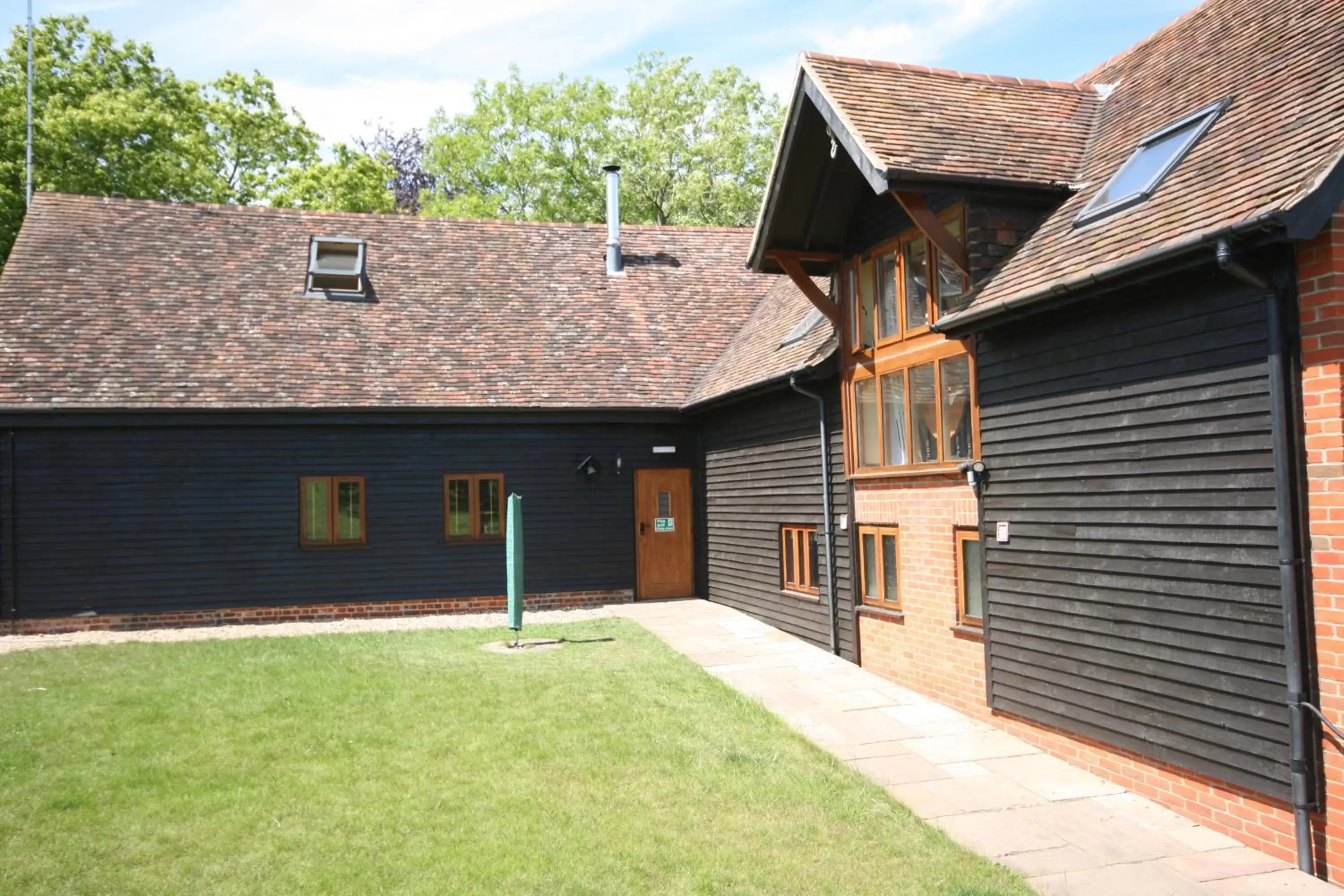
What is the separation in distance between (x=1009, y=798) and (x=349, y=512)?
39.3ft

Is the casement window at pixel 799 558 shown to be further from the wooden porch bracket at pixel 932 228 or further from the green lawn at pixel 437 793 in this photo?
the wooden porch bracket at pixel 932 228

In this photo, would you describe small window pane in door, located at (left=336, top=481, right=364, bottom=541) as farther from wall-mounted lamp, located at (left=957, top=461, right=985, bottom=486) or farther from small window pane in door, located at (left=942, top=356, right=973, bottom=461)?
wall-mounted lamp, located at (left=957, top=461, right=985, bottom=486)

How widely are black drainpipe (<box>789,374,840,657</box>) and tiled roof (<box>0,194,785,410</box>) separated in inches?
204

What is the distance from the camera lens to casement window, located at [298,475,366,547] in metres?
16.0

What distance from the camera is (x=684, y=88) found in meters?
39.9

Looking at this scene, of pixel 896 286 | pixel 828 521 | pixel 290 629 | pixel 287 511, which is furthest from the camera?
pixel 287 511

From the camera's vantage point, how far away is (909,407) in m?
10.1

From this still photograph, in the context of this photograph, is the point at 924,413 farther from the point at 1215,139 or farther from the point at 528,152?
the point at 528,152

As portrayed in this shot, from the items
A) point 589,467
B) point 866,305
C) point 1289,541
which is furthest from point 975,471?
point 589,467

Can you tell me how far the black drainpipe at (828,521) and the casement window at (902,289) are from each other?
1.02 metres

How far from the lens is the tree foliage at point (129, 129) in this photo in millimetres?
26453

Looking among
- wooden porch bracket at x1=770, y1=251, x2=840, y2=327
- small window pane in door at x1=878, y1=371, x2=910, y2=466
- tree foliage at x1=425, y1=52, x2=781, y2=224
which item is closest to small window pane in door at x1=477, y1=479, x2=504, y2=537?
wooden porch bracket at x1=770, y1=251, x2=840, y2=327

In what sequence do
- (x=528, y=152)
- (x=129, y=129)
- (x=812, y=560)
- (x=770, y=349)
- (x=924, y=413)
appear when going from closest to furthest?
(x=924, y=413)
(x=812, y=560)
(x=770, y=349)
(x=129, y=129)
(x=528, y=152)

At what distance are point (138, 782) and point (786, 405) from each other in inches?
341
